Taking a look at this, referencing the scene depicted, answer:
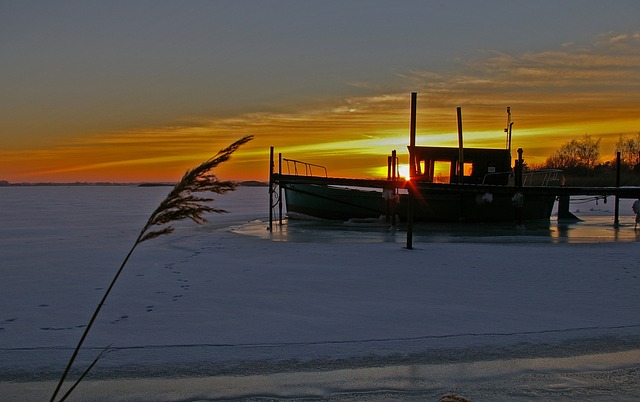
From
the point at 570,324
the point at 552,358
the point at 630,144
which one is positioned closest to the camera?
the point at 552,358

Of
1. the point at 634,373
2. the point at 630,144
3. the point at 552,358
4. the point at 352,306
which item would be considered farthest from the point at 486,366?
the point at 630,144

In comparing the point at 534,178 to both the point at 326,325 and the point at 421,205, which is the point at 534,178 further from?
the point at 326,325

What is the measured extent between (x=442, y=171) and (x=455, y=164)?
1.99 ft

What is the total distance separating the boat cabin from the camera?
23.5 m

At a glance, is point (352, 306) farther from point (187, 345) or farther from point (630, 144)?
point (630, 144)

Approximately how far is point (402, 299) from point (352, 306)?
811mm

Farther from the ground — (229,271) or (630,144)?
(630,144)

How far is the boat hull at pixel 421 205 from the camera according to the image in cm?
2392

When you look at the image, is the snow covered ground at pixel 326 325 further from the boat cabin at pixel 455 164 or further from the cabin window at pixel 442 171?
the cabin window at pixel 442 171

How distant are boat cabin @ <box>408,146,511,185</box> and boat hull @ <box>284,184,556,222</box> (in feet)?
2.07

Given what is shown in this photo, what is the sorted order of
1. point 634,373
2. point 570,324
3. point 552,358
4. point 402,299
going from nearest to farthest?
point 634,373
point 552,358
point 570,324
point 402,299

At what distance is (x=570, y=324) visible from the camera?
6.10m

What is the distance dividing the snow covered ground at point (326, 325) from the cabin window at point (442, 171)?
39.8 feet

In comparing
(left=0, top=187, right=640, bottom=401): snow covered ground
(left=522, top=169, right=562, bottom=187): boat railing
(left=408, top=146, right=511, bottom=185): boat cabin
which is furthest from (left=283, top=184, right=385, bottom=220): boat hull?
(left=0, top=187, right=640, bottom=401): snow covered ground
